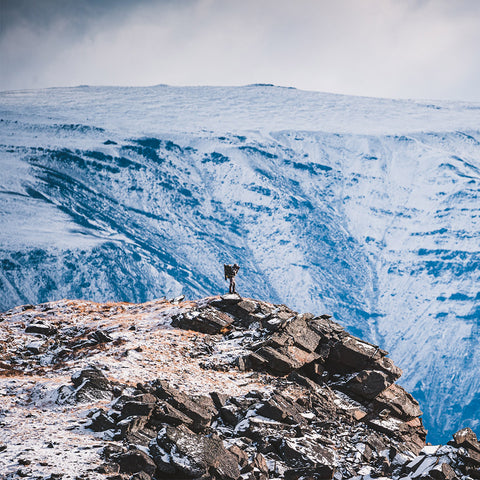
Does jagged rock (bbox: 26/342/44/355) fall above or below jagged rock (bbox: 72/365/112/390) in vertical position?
below

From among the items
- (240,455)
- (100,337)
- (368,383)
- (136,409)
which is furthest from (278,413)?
(100,337)

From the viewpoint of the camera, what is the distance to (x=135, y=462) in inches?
580

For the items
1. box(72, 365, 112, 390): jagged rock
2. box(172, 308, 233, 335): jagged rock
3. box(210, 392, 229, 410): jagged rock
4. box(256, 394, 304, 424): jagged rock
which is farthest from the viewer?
box(172, 308, 233, 335): jagged rock

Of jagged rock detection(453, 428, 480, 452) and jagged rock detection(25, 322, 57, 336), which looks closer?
jagged rock detection(453, 428, 480, 452)

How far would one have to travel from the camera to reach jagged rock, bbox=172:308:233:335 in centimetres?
2692

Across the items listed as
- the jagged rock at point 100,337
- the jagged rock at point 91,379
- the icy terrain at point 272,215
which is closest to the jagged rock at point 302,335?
the jagged rock at point 100,337

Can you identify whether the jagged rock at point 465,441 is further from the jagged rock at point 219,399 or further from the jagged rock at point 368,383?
the jagged rock at point 219,399

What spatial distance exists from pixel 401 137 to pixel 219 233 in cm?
7494

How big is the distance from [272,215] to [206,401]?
153 meters

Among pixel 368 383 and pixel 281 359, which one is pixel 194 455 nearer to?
pixel 281 359

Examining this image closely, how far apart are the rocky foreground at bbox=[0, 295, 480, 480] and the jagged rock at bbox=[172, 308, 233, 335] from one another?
0.07 metres

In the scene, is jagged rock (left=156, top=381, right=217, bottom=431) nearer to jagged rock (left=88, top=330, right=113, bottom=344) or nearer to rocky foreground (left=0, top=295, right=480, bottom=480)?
rocky foreground (left=0, top=295, right=480, bottom=480)

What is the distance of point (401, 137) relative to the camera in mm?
189750

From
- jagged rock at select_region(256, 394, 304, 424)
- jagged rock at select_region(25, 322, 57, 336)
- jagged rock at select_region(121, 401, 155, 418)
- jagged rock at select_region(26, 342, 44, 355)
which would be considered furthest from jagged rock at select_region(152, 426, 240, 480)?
jagged rock at select_region(25, 322, 57, 336)
